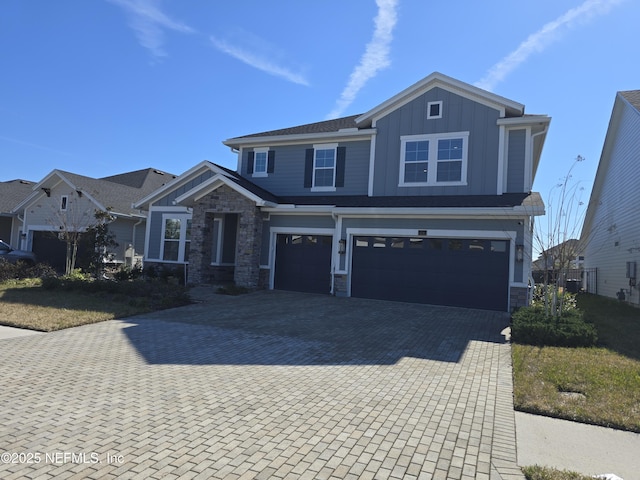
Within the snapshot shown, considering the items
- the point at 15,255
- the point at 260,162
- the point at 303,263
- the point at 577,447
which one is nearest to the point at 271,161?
the point at 260,162

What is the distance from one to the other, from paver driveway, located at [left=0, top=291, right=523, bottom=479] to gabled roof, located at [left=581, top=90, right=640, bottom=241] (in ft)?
38.2

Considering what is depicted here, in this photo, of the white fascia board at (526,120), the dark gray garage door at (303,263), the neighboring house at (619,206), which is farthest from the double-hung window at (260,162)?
the neighboring house at (619,206)

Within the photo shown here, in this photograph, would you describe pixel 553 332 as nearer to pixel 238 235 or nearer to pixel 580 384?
pixel 580 384

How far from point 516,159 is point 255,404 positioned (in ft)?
42.1

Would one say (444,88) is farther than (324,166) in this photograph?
No

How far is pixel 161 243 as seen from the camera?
763 inches

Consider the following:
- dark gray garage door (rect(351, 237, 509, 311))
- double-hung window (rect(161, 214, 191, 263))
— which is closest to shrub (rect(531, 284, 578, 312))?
dark gray garage door (rect(351, 237, 509, 311))

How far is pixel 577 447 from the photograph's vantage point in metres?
4.12

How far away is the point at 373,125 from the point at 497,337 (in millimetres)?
9830

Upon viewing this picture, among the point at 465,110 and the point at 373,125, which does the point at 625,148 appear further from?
the point at 373,125

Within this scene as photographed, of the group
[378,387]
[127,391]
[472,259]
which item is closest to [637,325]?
[472,259]

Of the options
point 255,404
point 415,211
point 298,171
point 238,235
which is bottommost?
point 255,404

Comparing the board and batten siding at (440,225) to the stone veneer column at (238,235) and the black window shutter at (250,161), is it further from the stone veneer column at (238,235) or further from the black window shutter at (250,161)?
the black window shutter at (250,161)

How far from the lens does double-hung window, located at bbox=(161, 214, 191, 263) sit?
19.0 meters
